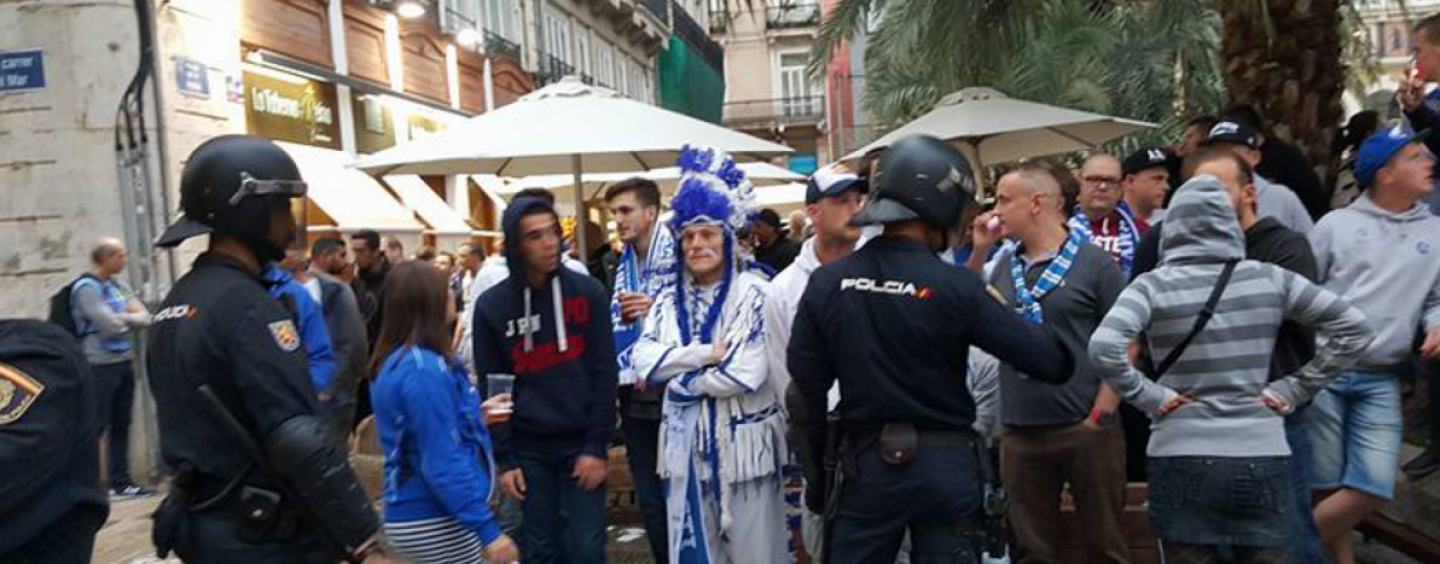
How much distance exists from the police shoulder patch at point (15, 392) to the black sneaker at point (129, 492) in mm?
7355

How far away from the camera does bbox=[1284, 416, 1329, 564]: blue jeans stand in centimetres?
419

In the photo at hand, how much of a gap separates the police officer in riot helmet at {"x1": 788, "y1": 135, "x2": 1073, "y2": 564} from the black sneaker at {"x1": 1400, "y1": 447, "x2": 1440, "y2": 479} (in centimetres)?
333

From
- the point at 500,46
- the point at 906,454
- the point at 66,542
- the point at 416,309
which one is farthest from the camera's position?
the point at 500,46

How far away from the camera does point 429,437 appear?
3986 mm

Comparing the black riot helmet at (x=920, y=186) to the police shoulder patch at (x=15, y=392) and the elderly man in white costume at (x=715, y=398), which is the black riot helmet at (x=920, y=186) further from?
the police shoulder patch at (x=15, y=392)

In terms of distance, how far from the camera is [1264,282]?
3803 millimetres

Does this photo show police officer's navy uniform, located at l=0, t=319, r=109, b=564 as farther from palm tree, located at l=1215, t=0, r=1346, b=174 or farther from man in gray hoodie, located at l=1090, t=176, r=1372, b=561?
palm tree, located at l=1215, t=0, r=1346, b=174

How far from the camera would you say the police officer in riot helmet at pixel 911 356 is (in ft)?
11.7

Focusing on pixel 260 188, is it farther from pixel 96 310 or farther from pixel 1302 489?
pixel 96 310

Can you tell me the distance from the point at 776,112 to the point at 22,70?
159ft

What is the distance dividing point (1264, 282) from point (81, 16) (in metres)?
10.1

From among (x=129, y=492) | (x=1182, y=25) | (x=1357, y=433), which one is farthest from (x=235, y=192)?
(x=1182, y=25)

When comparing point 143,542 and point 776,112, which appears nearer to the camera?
point 143,542

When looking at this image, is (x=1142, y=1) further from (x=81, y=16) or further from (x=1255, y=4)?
(x=81, y=16)
